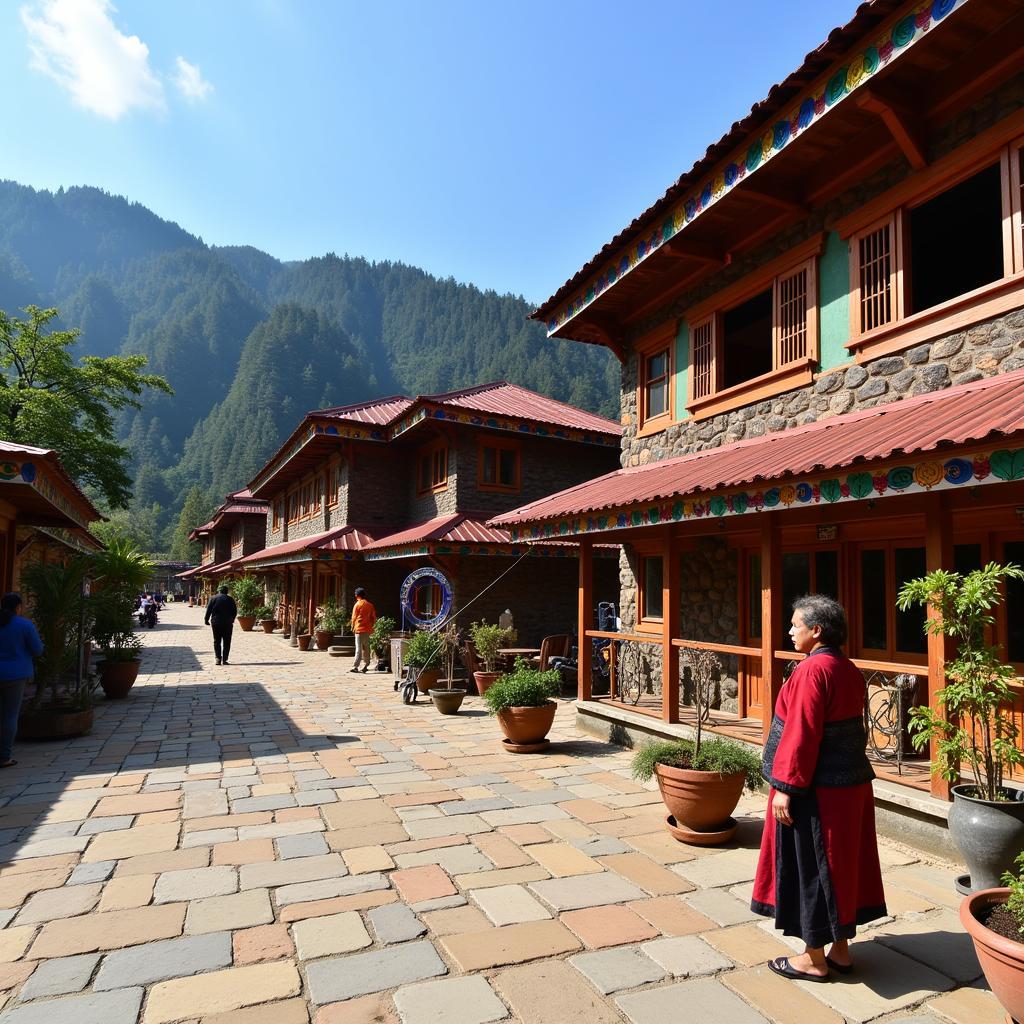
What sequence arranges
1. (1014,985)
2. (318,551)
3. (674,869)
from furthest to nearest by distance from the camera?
(318,551) < (674,869) < (1014,985)

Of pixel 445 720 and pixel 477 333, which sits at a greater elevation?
pixel 477 333

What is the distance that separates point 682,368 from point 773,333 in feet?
5.56

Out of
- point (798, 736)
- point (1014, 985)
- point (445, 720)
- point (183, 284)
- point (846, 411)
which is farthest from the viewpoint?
point (183, 284)

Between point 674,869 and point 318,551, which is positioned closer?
point 674,869

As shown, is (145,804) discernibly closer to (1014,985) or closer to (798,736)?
(798,736)

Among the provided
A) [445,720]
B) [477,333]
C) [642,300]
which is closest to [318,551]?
[445,720]

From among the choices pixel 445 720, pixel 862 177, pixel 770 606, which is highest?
pixel 862 177

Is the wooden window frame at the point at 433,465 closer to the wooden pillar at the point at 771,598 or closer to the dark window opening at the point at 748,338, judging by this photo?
the dark window opening at the point at 748,338

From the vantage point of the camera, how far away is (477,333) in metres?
145

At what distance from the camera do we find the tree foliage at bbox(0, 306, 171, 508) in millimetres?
23234

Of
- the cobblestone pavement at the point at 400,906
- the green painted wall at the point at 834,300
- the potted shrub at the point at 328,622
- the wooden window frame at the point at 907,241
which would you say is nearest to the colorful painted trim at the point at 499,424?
the potted shrub at the point at 328,622

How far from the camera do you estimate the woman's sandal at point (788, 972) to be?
3.28 meters

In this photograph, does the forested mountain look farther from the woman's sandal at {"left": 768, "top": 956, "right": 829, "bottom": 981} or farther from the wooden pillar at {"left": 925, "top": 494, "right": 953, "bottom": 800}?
the woman's sandal at {"left": 768, "top": 956, "right": 829, "bottom": 981}

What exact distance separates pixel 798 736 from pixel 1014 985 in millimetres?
1068
